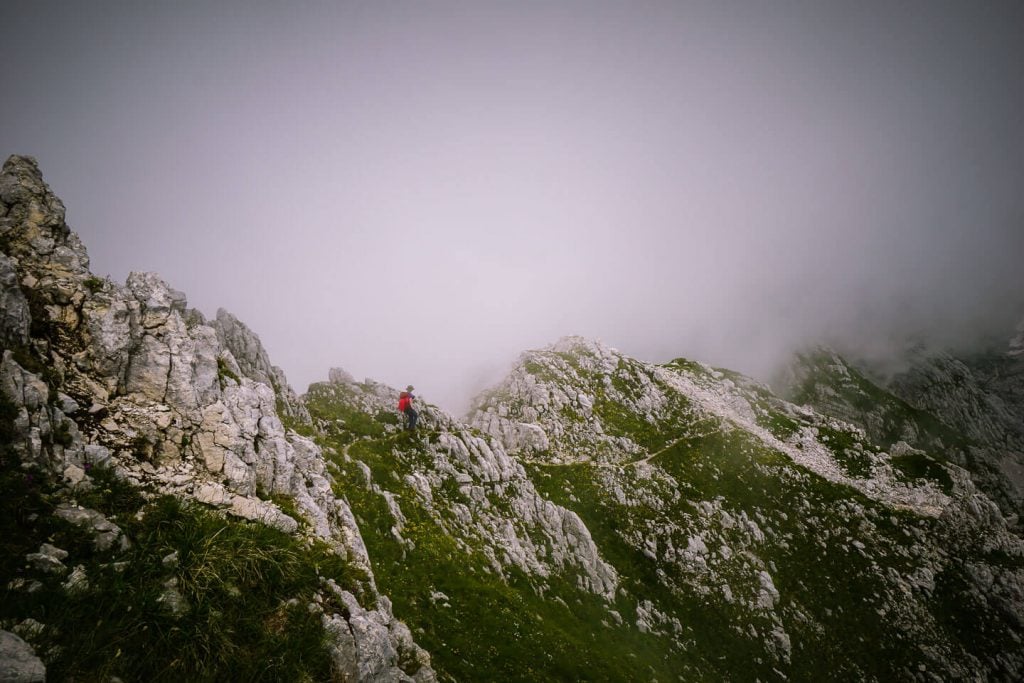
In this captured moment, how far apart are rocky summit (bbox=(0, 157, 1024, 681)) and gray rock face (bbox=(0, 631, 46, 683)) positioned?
0.05 metres

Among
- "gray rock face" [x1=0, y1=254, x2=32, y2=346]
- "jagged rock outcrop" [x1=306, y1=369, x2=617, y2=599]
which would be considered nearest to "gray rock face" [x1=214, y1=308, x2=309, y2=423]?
"jagged rock outcrop" [x1=306, y1=369, x2=617, y2=599]

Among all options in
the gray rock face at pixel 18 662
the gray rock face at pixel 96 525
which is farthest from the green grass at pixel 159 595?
the gray rock face at pixel 18 662

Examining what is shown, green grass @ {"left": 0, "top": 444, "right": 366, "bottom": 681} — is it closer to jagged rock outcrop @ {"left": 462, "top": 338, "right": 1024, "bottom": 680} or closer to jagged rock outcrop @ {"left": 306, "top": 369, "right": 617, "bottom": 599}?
jagged rock outcrop @ {"left": 306, "top": 369, "right": 617, "bottom": 599}

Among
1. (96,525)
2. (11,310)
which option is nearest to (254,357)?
(11,310)

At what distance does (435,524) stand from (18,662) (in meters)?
Result: 25.6

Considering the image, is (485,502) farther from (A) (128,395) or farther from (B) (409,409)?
(A) (128,395)

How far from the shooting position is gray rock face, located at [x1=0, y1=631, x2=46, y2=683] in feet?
21.7

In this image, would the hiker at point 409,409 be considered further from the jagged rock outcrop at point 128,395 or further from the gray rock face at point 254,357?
the jagged rock outcrop at point 128,395

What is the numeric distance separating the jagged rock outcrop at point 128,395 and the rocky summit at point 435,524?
111 mm

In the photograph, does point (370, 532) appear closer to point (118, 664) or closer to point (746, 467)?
point (118, 664)

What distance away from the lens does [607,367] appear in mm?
73812

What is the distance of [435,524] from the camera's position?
99.9 feet

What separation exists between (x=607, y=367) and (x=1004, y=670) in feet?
183

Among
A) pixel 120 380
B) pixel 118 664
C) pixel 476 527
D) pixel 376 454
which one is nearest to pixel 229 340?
pixel 376 454
